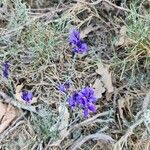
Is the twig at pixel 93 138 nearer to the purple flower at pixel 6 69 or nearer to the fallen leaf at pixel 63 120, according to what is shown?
the fallen leaf at pixel 63 120

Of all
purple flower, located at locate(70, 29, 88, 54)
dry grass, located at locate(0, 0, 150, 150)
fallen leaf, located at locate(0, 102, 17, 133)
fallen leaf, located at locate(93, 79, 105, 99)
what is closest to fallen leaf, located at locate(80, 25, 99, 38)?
dry grass, located at locate(0, 0, 150, 150)

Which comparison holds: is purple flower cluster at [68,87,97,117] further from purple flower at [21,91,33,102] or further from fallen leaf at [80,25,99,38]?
fallen leaf at [80,25,99,38]

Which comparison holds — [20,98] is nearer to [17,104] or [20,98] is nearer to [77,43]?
[17,104]

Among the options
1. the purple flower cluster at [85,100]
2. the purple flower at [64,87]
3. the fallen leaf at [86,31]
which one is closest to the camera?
the purple flower cluster at [85,100]

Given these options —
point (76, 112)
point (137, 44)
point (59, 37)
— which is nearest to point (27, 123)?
point (76, 112)

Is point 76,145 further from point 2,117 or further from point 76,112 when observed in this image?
point 2,117

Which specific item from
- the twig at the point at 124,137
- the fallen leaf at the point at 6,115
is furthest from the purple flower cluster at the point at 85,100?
the fallen leaf at the point at 6,115
